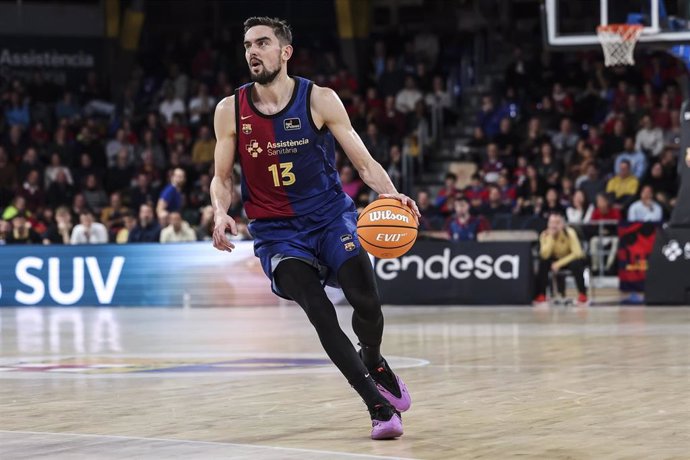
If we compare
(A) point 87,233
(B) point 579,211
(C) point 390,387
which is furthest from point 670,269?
(C) point 390,387

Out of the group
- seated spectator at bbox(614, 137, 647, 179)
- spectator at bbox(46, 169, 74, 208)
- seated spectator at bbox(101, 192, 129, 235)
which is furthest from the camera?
spectator at bbox(46, 169, 74, 208)

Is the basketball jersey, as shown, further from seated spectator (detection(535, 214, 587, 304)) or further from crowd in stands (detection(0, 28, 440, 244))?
crowd in stands (detection(0, 28, 440, 244))

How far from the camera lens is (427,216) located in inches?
991

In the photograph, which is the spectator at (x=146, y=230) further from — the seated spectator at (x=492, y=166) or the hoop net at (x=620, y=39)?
the hoop net at (x=620, y=39)

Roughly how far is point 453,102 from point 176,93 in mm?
6752

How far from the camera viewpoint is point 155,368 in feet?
38.1

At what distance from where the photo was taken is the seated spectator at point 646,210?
22688 millimetres

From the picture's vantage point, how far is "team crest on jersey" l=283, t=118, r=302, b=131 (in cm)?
757

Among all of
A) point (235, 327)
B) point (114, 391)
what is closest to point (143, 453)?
point (114, 391)

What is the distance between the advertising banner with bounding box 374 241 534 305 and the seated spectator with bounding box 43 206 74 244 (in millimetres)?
6164

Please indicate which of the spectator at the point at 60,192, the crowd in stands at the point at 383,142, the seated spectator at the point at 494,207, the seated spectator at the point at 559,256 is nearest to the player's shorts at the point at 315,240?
the seated spectator at the point at 559,256

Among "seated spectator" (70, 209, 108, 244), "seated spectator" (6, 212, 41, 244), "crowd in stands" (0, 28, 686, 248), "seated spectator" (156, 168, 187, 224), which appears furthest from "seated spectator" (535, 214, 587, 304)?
"seated spectator" (6, 212, 41, 244)

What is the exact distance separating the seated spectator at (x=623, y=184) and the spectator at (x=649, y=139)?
3.37 ft

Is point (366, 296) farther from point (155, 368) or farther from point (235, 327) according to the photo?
point (235, 327)
